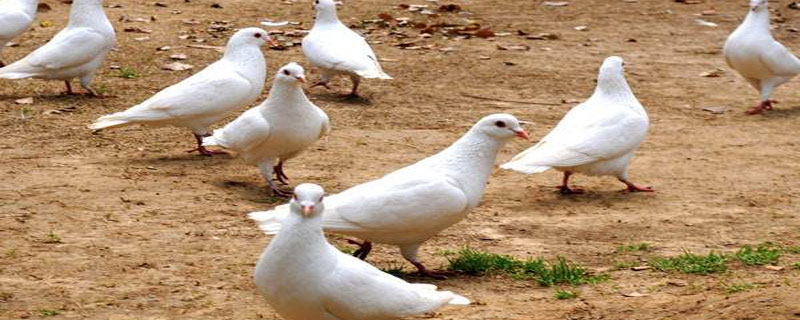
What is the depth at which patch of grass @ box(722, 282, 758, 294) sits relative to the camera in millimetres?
6285

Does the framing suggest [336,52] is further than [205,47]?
No

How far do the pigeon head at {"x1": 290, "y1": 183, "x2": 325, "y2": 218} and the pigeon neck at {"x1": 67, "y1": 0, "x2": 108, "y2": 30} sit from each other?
6.75 m

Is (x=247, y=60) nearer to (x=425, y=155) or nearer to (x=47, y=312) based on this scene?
(x=425, y=155)

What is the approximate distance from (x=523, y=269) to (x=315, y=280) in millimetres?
1941

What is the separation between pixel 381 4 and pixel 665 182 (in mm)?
7121

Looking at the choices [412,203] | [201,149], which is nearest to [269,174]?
[201,149]

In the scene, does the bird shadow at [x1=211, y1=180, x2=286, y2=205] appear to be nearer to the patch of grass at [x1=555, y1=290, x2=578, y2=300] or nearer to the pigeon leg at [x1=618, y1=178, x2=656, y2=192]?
the pigeon leg at [x1=618, y1=178, x2=656, y2=192]

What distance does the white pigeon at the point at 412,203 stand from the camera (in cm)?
638

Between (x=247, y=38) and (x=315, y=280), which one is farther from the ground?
(x=315, y=280)

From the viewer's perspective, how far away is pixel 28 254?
684cm

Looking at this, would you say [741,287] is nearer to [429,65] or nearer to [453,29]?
[429,65]

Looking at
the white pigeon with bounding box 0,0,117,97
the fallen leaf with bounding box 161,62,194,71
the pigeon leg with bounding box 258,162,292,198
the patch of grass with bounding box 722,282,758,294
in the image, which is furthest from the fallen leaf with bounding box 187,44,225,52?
the patch of grass with bounding box 722,282,758,294

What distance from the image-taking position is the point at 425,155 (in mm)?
9805

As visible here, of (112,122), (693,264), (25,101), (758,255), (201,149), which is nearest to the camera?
(693,264)
